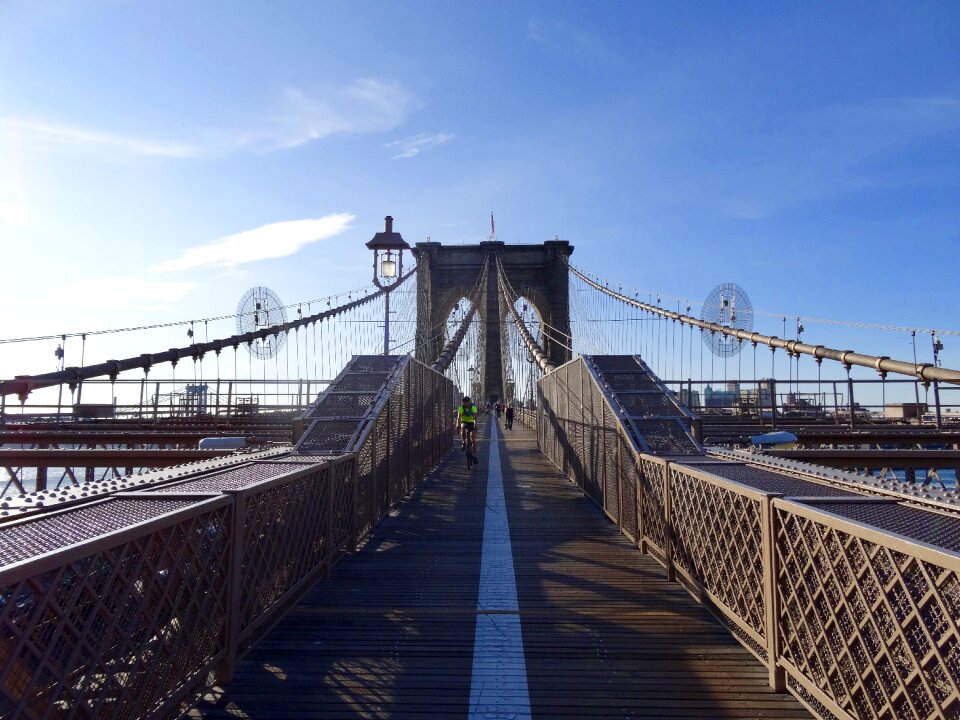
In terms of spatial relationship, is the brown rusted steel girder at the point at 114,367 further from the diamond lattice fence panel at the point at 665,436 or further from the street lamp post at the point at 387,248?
the diamond lattice fence panel at the point at 665,436

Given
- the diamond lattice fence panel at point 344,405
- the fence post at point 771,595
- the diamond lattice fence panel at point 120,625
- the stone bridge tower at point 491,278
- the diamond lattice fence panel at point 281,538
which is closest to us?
the diamond lattice fence panel at point 120,625

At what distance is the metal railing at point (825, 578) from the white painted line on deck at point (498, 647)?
1145 mm

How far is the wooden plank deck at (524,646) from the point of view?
2.79m

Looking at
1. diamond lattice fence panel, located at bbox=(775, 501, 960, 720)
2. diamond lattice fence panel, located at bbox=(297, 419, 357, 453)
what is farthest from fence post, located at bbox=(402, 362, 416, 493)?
diamond lattice fence panel, located at bbox=(775, 501, 960, 720)

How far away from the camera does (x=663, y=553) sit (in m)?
4.86

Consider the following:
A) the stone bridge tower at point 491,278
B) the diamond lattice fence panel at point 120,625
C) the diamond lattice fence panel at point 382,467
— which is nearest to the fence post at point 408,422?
the diamond lattice fence panel at point 382,467

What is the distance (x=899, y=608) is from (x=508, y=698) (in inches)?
61.9

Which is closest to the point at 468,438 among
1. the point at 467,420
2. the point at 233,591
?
the point at 467,420

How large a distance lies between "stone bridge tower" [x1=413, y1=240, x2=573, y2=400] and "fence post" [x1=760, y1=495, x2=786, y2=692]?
35950 mm

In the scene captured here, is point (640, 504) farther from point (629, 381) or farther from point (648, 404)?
point (629, 381)

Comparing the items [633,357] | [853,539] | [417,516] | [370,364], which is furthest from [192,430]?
[853,539]

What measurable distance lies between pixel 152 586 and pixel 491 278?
38.6 metres

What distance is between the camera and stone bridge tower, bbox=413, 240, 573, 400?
131 feet

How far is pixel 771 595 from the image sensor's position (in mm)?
2934
